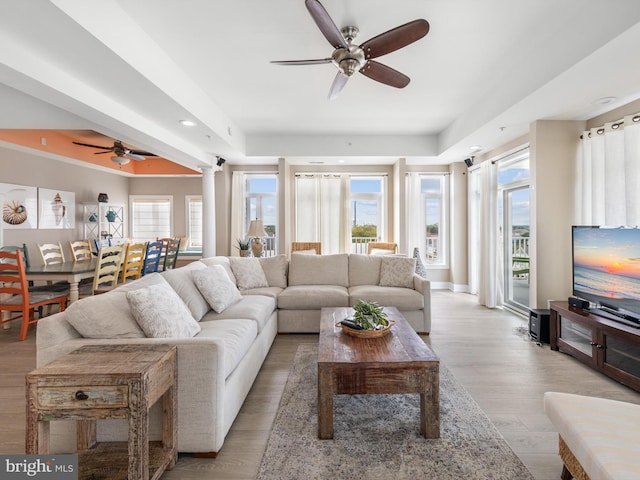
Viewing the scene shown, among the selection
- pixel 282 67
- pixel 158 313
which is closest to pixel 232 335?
pixel 158 313

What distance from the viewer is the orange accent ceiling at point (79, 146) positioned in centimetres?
519

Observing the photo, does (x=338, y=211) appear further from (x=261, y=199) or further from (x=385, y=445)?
(x=385, y=445)

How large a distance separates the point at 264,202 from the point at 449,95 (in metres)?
4.16

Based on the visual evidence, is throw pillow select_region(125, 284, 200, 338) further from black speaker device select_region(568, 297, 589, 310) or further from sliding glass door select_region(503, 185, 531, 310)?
sliding glass door select_region(503, 185, 531, 310)

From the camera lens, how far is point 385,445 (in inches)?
71.7

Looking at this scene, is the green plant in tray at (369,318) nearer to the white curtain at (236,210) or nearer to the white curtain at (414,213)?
the white curtain at (414,213)

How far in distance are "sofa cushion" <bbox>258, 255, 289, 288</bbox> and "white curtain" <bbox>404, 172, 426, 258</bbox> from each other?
126 inches

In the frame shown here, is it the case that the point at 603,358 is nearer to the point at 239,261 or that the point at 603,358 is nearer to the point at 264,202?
the point at 239,261

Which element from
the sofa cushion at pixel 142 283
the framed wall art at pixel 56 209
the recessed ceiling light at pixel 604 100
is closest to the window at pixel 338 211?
the recessed ceiling light at pixel 604 100

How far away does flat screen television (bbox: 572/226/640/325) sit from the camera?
8.64 ft

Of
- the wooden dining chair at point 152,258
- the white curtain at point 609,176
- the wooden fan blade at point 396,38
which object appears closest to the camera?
the wooden fan blade at point 396,38

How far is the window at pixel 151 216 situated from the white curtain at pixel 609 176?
27.0 feet

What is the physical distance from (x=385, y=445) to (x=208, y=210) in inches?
200

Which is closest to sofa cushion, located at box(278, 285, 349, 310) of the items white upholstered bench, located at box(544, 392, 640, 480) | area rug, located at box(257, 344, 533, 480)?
area rug, located at box(257, 344, 533, 480)
